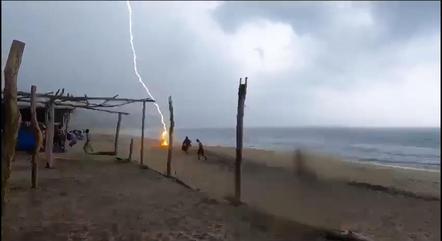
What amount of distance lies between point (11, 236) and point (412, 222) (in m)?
8.21

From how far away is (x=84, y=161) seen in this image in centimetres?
1739

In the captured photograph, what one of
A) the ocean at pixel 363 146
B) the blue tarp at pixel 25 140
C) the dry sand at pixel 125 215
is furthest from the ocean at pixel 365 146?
the blue tarp at pixel 25 140

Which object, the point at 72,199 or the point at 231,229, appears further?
the point at 72,199

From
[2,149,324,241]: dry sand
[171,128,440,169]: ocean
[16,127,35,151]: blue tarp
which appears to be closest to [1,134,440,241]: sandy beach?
[2,149,324,241]: dry sand

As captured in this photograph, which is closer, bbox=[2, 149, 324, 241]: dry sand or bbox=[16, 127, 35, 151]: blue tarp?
bbox=[2, 149, 324, 241]: dry sand

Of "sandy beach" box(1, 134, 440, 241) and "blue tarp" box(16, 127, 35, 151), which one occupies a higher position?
"blue tarp" box(16, 127, 35, 151)

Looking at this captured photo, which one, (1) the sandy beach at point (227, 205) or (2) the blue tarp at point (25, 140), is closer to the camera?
(1) the sandy beach at point (227, 205)

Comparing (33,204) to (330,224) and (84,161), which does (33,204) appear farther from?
(84,161)

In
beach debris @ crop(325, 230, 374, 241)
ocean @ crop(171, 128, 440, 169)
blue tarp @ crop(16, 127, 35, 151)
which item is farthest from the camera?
blue tarp @ crop(16, 127, 35, 151)

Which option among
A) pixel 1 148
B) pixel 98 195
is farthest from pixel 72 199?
pixel 1 148

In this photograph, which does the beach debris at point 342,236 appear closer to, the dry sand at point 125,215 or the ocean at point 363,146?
the dry sand at point 125,215

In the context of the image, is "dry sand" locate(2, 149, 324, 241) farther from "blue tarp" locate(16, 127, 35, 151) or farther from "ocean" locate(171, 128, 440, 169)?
"blue tarp" locate(16, 127, 35, 151)

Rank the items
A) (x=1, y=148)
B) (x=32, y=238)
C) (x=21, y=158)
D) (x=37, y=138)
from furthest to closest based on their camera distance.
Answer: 1. (x=21, y=158)
2. (x=37, y=138)
3. (x=32, y=238)
4. (x=1, y=148)

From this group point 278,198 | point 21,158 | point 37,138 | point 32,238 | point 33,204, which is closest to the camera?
point 32,238
